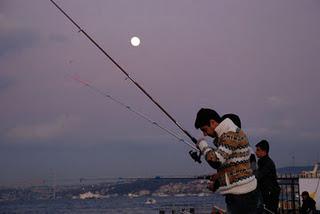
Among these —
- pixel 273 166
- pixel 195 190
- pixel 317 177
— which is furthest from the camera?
pixel 195 190

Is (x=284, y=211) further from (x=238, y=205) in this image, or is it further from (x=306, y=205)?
(x=238, y=205)

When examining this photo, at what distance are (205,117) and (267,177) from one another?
3519 millimetres

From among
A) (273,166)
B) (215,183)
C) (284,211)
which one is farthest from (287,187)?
(215,183)

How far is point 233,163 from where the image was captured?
5.01 m

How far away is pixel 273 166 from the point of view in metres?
8.30

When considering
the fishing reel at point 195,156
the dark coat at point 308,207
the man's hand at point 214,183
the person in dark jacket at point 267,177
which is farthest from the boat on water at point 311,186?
the man's hand at point 214,183

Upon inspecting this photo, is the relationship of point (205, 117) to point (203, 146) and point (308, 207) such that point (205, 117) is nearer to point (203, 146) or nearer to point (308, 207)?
point (203, 146)

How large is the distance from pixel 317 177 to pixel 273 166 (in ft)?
21.3

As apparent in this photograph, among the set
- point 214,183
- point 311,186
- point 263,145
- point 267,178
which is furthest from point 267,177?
point 311,186

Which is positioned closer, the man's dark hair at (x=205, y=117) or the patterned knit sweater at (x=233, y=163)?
the patterned knit sweater at (x=233, y=163)

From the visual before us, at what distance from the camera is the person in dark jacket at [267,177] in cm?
827

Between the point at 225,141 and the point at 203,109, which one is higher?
the point at 203,109

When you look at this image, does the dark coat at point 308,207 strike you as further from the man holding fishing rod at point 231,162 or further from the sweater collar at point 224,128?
the sweater collar at point 224,128

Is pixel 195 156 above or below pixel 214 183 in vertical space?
above
